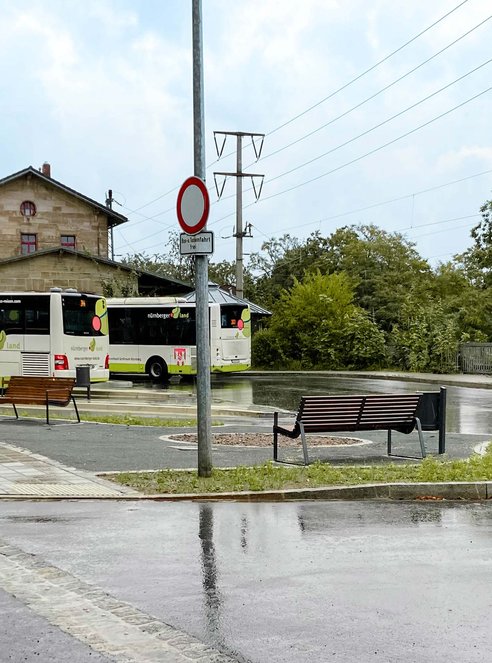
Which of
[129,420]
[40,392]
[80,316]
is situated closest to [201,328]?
[129,420]

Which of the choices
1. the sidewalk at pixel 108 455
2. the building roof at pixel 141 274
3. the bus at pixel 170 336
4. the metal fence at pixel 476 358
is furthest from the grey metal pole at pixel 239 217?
the sidewalk at pixel 108 455

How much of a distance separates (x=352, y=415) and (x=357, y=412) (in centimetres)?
9

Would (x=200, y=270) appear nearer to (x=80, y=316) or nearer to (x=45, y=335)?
(x=45, y=335)

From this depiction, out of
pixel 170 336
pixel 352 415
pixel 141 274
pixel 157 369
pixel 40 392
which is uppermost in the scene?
pixel 141 274

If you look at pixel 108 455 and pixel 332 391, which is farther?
pixel 332 391

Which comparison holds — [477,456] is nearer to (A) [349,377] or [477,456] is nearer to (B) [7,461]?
(B) [7,461]

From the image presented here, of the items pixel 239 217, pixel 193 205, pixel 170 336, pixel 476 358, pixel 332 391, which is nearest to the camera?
pixel 193 205

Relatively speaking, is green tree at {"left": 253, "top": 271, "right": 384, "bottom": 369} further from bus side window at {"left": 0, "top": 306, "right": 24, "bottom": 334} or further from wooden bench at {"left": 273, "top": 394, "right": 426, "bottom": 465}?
wooden bench at {"left": 273, "top": 394, "right": 426, "bottom": 465}

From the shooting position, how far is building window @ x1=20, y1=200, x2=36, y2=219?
182 feet

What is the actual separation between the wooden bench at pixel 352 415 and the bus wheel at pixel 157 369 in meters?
24.9

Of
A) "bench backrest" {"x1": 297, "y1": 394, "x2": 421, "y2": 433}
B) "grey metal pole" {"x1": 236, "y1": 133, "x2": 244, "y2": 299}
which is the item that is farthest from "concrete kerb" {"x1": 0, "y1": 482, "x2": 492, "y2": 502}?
"grey metal pole" {"x1": 236, "y1": 133, "x2": 244, "y2": 299}

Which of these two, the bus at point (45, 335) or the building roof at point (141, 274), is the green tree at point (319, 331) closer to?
the building roof at point (141, 274)

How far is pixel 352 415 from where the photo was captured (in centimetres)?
1320

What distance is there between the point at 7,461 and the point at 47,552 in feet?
18.0
